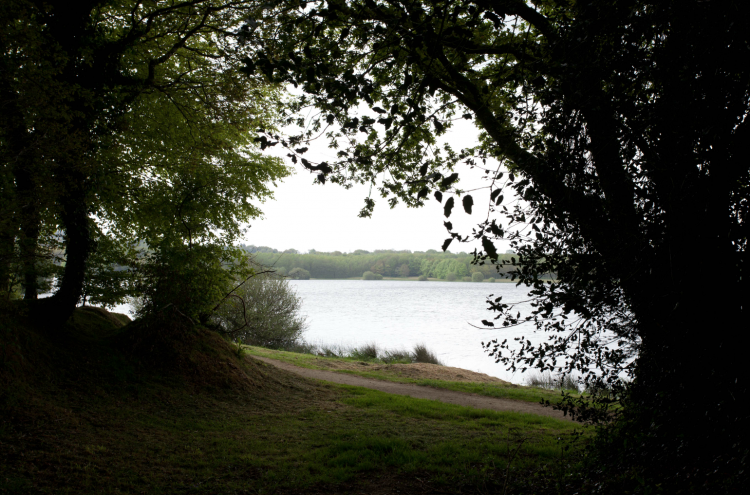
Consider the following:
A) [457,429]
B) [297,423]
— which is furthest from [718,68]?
[297,423]

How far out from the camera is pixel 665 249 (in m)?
3.14

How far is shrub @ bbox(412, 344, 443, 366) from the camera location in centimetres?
1825

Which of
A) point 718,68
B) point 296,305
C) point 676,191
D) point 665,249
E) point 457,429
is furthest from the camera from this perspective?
point 296,305

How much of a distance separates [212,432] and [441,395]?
6006 millimetres

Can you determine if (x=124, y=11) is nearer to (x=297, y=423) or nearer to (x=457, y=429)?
(x=297, y=423)

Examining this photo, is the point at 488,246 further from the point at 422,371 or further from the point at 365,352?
the point at 365,352

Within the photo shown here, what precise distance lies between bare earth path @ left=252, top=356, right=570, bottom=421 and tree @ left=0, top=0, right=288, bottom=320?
17.1 feet

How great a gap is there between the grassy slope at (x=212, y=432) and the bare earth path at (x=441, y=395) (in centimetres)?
125

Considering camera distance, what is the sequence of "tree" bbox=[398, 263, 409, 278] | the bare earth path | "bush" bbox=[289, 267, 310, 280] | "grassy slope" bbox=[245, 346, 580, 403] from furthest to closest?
"tree" bbox=[398, 263, 409, 278]
"bush" bbox=[289, 267, 310, 280]
"grassy slope" bbox=[245, 346, 580, 403]
the bare earth path

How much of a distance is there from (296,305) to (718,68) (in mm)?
23594

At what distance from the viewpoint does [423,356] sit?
1850cm

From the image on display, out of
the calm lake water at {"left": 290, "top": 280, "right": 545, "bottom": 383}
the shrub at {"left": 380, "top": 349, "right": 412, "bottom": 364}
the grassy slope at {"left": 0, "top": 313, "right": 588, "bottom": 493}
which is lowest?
the calm lake water at {"left": 290, "top": 280, "right": 545, "bottom": 383}

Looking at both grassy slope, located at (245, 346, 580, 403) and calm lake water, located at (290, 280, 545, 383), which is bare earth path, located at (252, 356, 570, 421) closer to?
grassy slope, located at (245, 346, 580, 403)

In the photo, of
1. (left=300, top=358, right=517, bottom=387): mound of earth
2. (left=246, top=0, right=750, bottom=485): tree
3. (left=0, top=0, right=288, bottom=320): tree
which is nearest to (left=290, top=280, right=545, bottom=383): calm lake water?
(left=300, top=358, right=517, bottom=387): mound of earth
